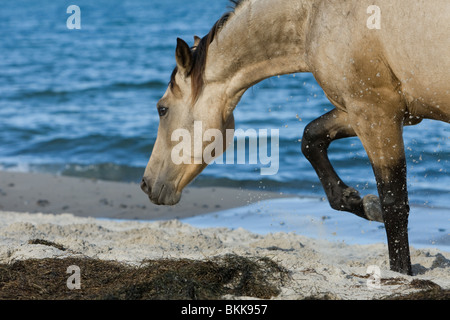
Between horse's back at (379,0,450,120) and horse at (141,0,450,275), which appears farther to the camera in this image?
horse at (141,0,450,275)

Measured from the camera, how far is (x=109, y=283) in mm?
3568

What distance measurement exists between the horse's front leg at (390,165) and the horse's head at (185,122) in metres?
0.88

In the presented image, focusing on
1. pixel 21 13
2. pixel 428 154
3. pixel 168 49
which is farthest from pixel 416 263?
pixel 21 13

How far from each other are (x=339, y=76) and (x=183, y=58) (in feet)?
3.34

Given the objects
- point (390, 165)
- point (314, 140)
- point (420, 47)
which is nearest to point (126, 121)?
point (314, 140)

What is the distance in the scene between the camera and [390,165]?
12.9ft

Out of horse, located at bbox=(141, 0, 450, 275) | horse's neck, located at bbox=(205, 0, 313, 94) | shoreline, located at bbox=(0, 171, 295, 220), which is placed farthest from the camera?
shoreline, located at bbox=(0, 171, 295, 220)

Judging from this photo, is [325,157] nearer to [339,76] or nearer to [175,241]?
[339,76]

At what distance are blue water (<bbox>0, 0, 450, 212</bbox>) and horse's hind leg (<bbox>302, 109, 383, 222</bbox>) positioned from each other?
225 millimetres

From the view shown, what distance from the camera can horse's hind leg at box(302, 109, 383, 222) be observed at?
4.53 metres

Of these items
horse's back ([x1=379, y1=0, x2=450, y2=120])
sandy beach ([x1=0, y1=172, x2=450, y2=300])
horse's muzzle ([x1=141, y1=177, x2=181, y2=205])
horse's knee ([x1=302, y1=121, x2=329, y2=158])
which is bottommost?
sandy beach ([x1=0, y1=172, x2=450, y2=300])

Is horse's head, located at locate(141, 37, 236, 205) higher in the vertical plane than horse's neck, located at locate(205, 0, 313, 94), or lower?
lower

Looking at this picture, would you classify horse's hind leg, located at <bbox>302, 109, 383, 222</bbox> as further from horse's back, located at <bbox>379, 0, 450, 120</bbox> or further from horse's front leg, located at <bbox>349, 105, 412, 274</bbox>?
horse's back, located at <bbox>379, 0, 450, 120</bbox>

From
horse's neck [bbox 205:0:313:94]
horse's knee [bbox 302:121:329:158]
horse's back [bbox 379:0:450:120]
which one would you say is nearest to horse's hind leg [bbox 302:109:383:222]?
horse's knee [bbox 302:121:329:158]
